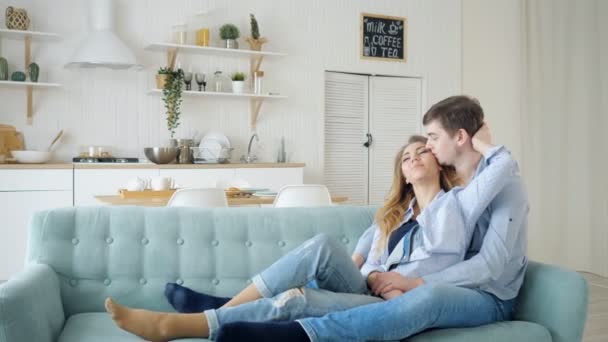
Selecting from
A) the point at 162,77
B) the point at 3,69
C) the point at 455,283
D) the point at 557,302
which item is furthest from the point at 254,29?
the point at 557,302

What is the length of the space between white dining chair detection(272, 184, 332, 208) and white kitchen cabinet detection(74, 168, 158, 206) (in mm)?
1815

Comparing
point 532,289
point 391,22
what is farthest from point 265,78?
point 532,289

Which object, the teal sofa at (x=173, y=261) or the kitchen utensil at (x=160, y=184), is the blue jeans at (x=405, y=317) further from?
the kitchen utensil at (x=160, y=184)

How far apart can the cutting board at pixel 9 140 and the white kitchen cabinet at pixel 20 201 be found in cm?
41

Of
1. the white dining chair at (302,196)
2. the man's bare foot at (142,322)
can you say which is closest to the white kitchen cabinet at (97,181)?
the white dining chair at (302,196)

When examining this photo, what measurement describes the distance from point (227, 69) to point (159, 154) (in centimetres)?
123

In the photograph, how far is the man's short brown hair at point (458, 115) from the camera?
8.01 ft

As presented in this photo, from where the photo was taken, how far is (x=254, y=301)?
2104 mm

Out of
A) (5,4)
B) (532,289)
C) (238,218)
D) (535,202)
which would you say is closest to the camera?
(532,289)

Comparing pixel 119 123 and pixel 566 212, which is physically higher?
pixel 119 123

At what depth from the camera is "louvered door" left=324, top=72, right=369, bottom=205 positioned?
6.79 m

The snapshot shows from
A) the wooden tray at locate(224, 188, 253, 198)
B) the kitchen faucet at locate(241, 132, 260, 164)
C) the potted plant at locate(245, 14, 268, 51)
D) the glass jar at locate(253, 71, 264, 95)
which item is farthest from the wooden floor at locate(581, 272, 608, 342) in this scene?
the potted plant at locate(245, 14, 268, 51)

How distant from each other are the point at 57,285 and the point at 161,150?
125 inches

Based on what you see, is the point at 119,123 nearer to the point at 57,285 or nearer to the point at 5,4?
the point at 5,4
